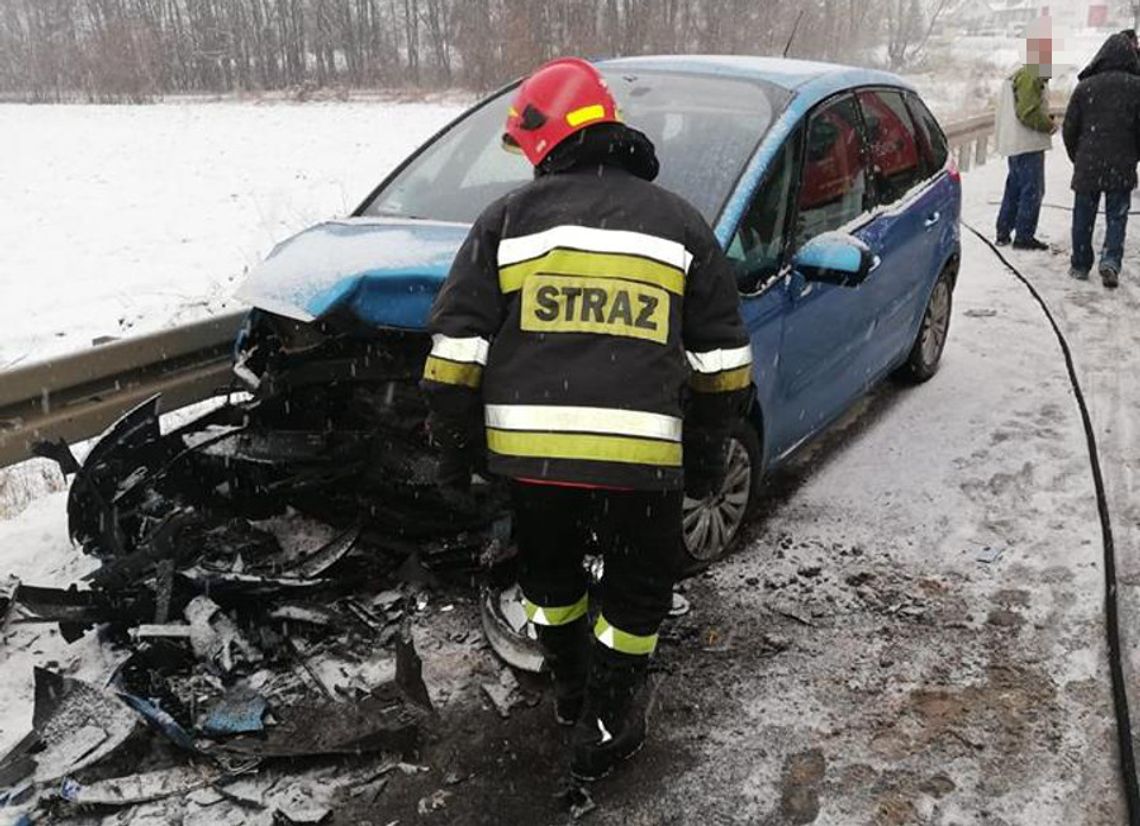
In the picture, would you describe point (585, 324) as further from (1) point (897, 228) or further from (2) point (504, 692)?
(1) point (897, 228)

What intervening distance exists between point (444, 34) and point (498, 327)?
44268mm

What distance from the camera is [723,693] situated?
312cm

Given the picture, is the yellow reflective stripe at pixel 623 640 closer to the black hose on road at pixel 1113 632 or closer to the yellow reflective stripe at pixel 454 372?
the yellow reflective stripe at pixel 454 372

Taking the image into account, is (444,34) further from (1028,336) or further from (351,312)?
(351,312)

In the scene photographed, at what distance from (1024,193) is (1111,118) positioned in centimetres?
151

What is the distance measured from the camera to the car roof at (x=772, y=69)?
13.4ft

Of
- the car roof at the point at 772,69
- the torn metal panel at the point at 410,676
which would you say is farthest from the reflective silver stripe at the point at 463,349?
the car roof at the point at 772,69

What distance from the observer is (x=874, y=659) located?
328 cm

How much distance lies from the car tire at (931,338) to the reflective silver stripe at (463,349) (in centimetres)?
395

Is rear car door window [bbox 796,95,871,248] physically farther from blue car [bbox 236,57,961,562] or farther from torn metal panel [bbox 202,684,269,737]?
torn metal panel [bbox 202,684,269,737]

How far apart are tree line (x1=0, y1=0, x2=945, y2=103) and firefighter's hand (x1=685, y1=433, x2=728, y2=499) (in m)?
28.7

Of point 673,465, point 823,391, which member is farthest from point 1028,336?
point 673,465

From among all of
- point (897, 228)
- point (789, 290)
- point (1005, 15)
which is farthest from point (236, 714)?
point (1005, 15)

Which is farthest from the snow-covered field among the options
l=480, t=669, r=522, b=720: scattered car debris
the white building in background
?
the white building in background
